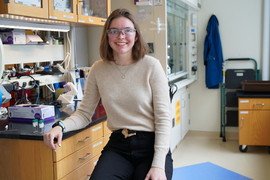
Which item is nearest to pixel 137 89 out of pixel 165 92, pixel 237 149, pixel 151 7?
pixel 165 92

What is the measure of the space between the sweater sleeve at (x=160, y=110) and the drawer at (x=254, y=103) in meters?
2.46

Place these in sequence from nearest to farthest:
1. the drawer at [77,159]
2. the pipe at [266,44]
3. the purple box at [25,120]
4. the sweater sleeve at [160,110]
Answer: the sweater sleeve at [160,110] < the drawer at [77,159] < the purple box at [25,120] < the pipe at [266,44]

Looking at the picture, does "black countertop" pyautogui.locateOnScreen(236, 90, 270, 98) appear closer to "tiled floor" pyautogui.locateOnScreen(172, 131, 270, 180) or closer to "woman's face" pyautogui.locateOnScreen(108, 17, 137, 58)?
"tiled floor" pyautogui.locateOnScreen(172, 131, 270, 180)

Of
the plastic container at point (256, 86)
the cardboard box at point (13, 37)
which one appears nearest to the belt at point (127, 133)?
the cardboard box at point (13, 37)

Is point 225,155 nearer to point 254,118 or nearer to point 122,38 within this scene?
point 254,118

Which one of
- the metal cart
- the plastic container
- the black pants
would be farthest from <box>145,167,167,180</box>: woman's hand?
the metal cart

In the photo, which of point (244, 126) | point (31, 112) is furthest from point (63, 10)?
point (244, 126)

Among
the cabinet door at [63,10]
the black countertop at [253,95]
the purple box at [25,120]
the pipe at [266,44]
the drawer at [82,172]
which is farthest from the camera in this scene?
the pipe at [266,44]

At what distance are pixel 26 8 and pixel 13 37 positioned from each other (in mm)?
415

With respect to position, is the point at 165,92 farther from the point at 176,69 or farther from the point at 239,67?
the point at 239,67

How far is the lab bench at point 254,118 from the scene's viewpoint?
375 cm

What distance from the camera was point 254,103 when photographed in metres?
3.77

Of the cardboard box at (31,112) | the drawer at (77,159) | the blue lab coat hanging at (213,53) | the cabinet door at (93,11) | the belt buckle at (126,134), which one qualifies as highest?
the cabinet door at (93,11)

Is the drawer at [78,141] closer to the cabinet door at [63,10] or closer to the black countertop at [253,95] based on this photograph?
the cabinet door at [63,10]
